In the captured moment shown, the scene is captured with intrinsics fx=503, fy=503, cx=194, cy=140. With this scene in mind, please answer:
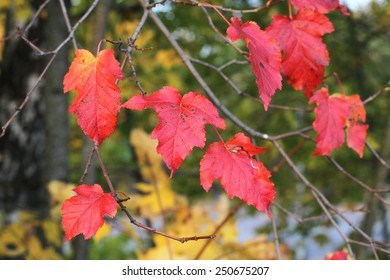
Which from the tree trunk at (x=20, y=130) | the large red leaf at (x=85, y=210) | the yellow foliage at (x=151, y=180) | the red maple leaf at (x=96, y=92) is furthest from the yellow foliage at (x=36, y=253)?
the red maple leaf at (x=96, y=92)

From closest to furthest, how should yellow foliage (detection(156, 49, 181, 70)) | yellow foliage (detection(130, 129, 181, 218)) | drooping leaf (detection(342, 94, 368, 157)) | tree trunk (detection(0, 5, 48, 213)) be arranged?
drooping leaf (detection(342, 94, 368, 157))
yellow foliage (detection(130, 129, 181, 218))
tree trunk (detection(0, 5, 48, 213))
yellow foliage (detection(156, 49, 181, 70))

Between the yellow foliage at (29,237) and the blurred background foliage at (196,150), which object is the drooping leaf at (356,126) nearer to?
the blurred background foliage at (196,150)

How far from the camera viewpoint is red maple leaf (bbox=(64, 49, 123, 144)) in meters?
0.96

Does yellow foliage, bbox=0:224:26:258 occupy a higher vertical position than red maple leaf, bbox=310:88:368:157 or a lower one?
lower

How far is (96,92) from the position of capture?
98cm

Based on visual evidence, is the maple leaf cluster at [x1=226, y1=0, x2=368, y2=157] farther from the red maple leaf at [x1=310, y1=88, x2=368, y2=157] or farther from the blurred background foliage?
the blurred background foliage

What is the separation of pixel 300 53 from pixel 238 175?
414mm

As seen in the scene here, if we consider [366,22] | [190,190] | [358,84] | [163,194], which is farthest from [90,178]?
[366,22]

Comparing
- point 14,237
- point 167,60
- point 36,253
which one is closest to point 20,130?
point 14,237

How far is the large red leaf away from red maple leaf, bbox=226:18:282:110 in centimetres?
38

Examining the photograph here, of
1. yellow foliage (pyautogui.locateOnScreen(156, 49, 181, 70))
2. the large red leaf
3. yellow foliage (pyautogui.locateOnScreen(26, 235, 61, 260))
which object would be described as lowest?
yellow foliage (pyautogui.locateOnScreen(26, 235, 61, 260))

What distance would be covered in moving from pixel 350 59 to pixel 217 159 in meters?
2.45

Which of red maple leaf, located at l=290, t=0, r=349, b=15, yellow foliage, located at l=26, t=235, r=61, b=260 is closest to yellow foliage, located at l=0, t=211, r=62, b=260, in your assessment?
yellow foliage, located at l=26, t=235, r=61, b=260

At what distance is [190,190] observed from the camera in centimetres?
318
